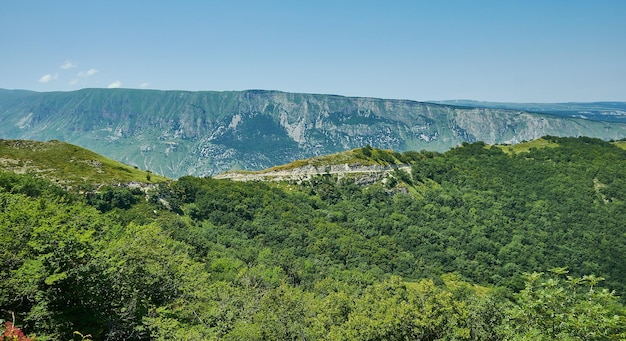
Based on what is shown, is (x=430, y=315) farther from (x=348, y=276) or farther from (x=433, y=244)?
(x=433, y=244)

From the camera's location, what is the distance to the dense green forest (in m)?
28.2

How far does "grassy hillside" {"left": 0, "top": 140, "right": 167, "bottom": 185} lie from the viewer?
131000mm

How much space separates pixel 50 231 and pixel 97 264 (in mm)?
4269

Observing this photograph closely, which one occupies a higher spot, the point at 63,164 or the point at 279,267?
the point at 63,164

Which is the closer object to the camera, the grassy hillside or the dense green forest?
the dense green forest

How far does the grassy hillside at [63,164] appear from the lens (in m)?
131

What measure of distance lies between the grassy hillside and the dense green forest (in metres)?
12.9

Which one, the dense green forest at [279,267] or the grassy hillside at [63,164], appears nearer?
the dense green forest at [279,267]

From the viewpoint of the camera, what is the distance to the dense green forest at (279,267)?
28203 mm

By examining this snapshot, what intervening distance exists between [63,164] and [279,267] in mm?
92180

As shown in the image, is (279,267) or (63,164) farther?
(63,164)

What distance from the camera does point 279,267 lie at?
363 feet

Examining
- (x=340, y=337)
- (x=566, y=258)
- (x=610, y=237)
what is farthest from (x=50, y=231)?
(x=610, y=237)

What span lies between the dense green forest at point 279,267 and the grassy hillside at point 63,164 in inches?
506
